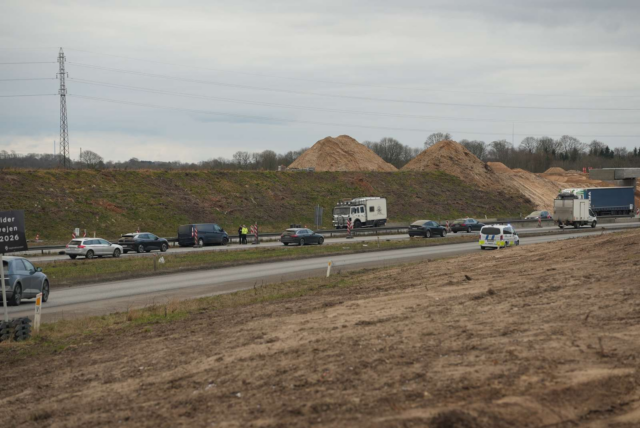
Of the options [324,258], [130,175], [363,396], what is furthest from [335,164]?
[363,396]

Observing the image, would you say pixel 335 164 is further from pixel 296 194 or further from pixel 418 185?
pixel 296 194

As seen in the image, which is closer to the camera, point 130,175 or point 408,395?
point 408,395

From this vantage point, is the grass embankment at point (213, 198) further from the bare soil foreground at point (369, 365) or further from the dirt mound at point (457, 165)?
the bare soil foreground at point (369, 365)

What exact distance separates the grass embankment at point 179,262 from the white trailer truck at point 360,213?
51.4 feet

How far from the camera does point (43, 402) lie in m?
9.56

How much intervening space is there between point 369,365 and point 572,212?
5621 centimetres

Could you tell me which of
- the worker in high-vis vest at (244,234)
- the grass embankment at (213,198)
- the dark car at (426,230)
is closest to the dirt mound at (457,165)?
the grass embankment at (213,198)

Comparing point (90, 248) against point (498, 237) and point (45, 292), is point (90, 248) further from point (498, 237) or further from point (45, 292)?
point (498, 237)

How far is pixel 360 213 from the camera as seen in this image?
62.3 meters

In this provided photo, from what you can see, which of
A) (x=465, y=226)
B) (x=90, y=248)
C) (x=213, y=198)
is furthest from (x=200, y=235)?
(x=465, y=226)

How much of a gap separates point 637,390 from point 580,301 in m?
5.12

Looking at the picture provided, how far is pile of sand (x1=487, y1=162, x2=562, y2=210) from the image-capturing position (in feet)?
313

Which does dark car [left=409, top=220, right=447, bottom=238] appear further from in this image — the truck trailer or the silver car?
the truck trailer

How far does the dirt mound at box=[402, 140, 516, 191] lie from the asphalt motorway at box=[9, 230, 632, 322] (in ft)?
194
